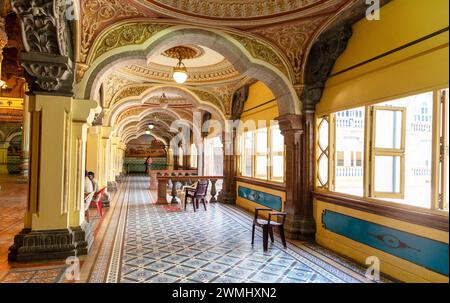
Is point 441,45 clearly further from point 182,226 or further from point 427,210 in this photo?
point 182,226

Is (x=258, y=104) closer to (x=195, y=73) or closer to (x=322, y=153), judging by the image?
(x=195, y=73)

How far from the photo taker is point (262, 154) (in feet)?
25.7

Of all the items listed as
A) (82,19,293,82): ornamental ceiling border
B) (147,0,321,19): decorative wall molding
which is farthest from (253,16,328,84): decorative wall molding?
(147,0,321,19): decorative wall molding

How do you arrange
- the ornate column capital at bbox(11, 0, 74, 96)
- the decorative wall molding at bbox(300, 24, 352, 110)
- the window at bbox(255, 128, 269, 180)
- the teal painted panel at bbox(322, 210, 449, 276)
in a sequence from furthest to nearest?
1. the window at bbox(255, 128, 269, 180)
2. the decorative wall molding at bbox(300, 24, 352, 110)
3. the ornate column capital at bbox(11, 0, 74, 96)
4. the teal painted panel at bbox(322, 210, 449, 276)

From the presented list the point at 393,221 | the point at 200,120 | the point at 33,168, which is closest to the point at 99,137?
the point at 33,168

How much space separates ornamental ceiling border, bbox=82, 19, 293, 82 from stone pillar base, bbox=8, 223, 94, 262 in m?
2.12

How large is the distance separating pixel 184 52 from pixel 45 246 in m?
4.76

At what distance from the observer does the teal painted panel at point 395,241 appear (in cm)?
291

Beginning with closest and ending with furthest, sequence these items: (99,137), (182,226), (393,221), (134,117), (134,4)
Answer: (393,221), (134,4), (182,226), (99,137), (134,117)

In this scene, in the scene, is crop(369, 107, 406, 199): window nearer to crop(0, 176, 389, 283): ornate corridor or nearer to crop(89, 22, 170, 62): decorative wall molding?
crop(0, 176, 389, 283): ornate corridor

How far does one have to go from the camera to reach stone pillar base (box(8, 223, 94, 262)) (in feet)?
12.2

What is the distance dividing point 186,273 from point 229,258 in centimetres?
80
